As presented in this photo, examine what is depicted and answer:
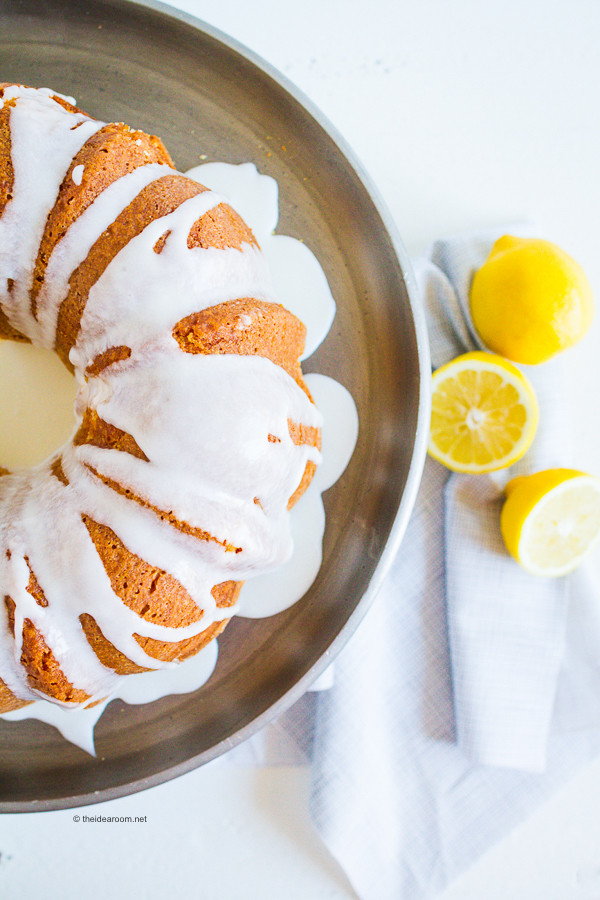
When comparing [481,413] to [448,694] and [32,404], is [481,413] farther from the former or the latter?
[32,404]

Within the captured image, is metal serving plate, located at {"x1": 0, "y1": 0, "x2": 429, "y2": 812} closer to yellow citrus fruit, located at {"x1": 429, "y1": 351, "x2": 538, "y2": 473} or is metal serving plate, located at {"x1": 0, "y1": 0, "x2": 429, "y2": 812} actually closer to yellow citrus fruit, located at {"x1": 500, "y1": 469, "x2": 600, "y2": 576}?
yellow citrus fruit, located at {"x1": 429, "y1": 351, "x2": 538, "y2": 473}

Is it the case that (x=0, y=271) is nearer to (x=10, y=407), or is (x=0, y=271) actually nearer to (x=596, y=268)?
(x=10, y=407)

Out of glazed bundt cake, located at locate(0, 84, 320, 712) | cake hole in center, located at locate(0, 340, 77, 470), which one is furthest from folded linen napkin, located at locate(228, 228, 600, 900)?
cake hole in center, located at locate(0, 340, 77, 470)

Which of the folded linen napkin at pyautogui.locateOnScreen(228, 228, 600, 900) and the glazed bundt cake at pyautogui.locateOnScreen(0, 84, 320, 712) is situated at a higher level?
the glazed bundt cake at pyautogui.locateOnScreen(0, 84, 320, 712)

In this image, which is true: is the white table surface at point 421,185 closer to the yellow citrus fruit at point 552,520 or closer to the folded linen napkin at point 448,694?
the folded linen napkin at point 448,694

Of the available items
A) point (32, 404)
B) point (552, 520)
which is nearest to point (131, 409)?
point (32, 404)

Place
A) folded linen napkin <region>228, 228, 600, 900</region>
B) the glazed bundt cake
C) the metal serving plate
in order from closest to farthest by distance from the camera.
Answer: the glazed bundt cake < the metal serving plate < folded linen napkin <region>228, 228, 600, 900</region>

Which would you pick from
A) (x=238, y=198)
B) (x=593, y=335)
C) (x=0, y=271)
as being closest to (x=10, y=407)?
(x=0, y=271)
